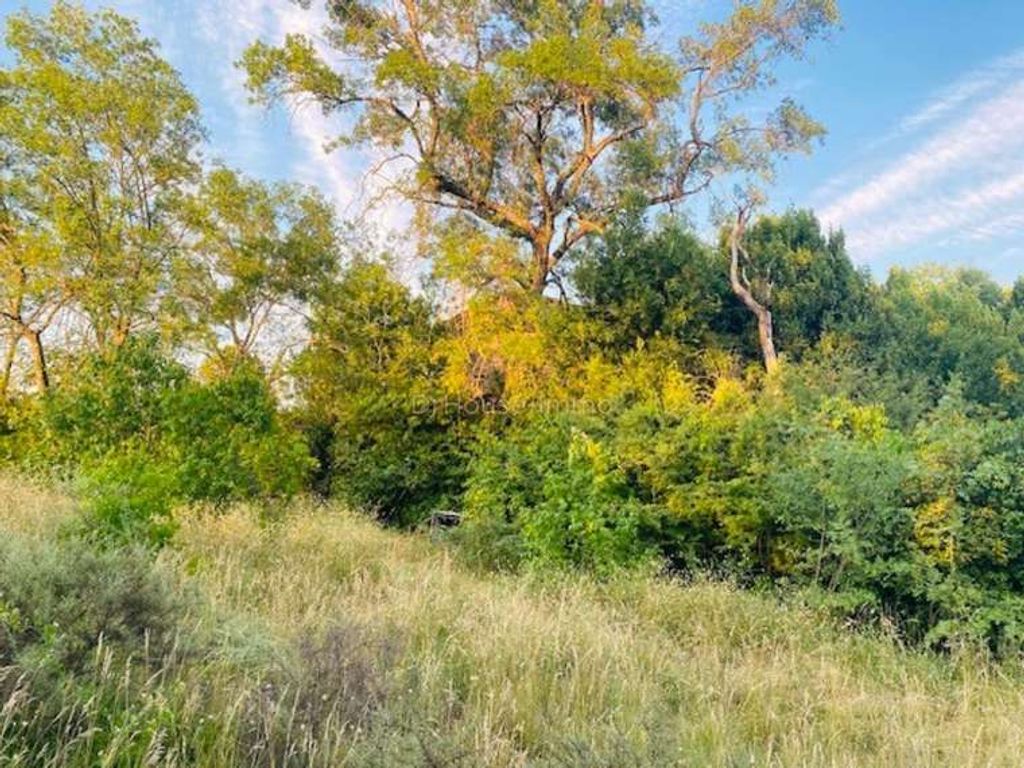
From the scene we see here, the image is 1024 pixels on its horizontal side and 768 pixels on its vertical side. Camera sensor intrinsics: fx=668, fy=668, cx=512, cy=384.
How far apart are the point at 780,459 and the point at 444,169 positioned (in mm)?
10974

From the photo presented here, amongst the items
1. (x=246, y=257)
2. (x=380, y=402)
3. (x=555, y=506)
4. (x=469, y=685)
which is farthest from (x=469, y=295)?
(x=469, y=685)

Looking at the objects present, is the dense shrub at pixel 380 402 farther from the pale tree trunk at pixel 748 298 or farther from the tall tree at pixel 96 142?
the pale tree trunk at pixel 748 298

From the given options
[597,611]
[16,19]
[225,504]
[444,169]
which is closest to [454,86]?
[444,169]

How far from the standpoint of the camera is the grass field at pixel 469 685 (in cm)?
224

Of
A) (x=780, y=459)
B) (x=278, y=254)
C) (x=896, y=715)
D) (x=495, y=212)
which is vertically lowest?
(x=896, y=715)

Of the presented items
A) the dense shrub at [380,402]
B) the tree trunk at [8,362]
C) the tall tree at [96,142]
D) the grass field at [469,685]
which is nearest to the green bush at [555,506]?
the grass field at [469,685]

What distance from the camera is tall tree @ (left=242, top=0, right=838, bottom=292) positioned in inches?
564

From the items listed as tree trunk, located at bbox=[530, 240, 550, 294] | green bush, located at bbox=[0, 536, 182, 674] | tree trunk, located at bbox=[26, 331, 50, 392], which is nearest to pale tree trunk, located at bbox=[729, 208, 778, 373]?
tree trunk, located at bbox=[530, 240, 550, 294]

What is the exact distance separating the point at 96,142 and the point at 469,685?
50.4 feet

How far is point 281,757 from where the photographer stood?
236 centimetres

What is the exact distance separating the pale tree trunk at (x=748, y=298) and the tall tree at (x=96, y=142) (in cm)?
1250

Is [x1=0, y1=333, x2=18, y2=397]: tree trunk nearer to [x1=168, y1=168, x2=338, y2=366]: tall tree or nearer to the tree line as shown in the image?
the tree line

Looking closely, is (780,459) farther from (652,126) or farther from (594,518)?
(652,126)

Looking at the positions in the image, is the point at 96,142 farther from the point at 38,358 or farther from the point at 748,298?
the point at 748,298
